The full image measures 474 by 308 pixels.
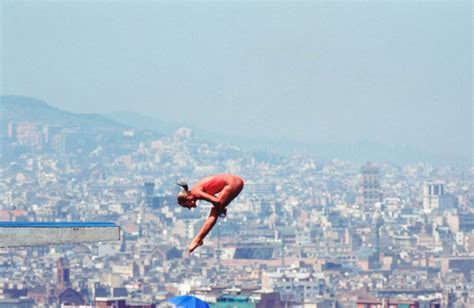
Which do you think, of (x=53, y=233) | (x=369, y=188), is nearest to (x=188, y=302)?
(x=53, y=233)

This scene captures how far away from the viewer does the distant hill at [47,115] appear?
167m

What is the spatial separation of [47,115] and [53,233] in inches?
6543

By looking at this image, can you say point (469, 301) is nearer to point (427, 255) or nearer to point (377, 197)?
point (427, 255)

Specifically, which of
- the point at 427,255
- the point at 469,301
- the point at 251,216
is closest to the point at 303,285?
the point at 469,301

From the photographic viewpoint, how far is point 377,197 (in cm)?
14338

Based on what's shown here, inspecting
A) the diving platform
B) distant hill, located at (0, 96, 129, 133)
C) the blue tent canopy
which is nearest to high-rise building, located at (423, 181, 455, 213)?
distant hill, located at (0, 96, 129, 133)

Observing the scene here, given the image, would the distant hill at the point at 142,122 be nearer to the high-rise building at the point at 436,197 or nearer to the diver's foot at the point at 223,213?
the high-rise building at the point at 436,197

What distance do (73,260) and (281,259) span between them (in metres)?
10.4

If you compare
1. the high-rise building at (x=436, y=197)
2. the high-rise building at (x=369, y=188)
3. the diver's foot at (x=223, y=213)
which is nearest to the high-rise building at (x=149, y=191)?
the high-rise building at (x=369, y=188)

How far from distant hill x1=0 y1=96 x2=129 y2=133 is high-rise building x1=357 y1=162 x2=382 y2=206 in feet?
85.9

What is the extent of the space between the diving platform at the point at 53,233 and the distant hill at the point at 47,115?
158299mm

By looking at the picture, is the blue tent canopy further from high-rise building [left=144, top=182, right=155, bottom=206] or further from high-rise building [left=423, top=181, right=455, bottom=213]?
high-rise building [left=144, top=182, right=155, bottom=206]

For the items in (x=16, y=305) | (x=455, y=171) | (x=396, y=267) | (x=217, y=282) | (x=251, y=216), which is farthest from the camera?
(x=455, y=171)

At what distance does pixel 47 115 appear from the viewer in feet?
564
